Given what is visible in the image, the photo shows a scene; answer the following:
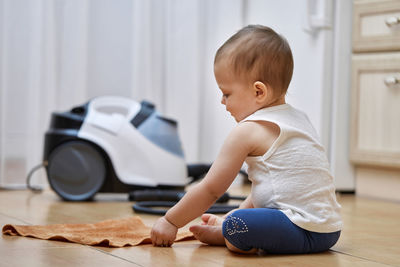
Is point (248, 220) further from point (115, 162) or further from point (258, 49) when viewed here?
point (115, 162)

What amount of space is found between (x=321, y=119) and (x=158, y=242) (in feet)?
4.20

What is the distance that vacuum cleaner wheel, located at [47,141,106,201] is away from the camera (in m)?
1.89

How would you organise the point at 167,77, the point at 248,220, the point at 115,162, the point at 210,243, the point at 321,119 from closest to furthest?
the point at 248,220 < the point at 210,243 < the point at 115,162 < the point at 321,119 < the point at 167,77

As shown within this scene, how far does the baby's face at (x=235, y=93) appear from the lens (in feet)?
3.67

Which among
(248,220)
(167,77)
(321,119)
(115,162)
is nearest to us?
(248,220)

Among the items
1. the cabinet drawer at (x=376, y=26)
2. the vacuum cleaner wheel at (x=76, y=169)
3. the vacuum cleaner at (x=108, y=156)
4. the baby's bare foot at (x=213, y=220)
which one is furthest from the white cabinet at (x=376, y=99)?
the baby's bare foot at (x=213, y=220)

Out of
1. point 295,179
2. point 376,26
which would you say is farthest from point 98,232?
point 376,26

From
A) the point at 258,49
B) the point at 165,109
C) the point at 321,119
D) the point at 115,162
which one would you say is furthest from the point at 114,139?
the point at 258,49

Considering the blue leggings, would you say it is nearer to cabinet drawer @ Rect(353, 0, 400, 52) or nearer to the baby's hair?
the baby's hair

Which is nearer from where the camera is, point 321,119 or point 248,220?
point 248,220

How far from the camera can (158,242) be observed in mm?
1119

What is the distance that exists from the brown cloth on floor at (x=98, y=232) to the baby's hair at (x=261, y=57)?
328mm

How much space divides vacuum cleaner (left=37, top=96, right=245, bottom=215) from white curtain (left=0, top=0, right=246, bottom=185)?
0.92 feet

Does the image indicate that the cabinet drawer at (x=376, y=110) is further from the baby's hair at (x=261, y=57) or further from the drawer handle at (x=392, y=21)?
the baby's hair at (x=261, y=57)
